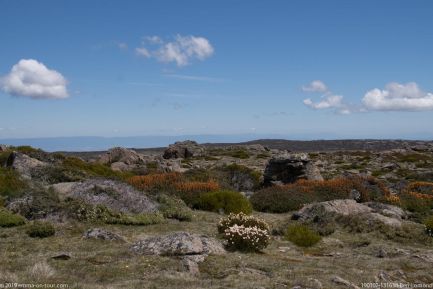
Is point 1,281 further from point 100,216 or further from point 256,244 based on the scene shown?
point 100,216

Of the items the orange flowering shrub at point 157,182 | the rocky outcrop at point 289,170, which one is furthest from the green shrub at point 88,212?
the rocky outcrop at point 289,170

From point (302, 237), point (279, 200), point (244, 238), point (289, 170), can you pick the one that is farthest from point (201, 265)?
point (289, 170)

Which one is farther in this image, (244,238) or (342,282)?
(244,238)

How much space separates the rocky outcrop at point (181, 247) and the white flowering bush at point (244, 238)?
823 mm

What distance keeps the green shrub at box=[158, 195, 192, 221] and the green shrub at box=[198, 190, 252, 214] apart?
964 mm

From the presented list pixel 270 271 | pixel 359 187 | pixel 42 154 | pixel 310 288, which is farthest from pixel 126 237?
pixel 42 154

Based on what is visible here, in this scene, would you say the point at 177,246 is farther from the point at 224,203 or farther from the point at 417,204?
the point at 417,204

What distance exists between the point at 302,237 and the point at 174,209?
6585mm

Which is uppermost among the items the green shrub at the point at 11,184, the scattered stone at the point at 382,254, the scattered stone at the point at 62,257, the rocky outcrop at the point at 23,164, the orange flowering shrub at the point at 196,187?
the rocky outcrop at the point at 23,164

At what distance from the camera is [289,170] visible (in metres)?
33.4

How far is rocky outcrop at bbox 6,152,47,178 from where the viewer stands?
1049 inches

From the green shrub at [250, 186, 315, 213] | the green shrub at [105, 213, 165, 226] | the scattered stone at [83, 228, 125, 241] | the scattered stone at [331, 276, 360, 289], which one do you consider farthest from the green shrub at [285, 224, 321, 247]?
the green shrub at [250, 186, 315, 213]

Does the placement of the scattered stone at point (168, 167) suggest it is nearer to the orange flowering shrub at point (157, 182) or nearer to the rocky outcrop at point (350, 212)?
the orange flowering shrub at point (157, 182)

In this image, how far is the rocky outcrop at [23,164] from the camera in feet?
87.4
